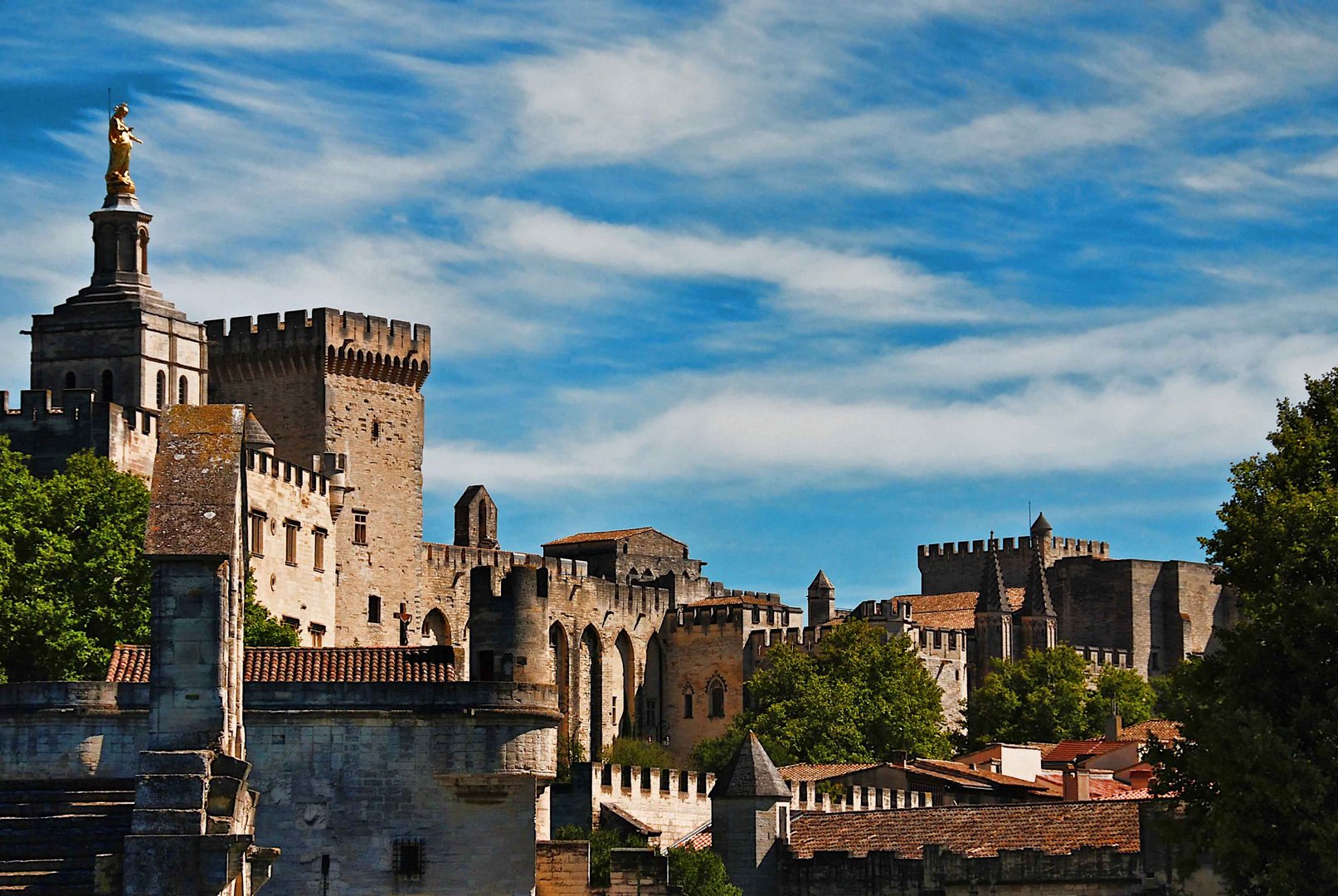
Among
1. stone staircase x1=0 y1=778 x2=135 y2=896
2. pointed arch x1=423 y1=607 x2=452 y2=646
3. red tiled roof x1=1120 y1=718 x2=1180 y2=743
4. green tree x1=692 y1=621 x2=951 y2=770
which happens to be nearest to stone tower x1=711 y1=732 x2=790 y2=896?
stone staircase x1=0 y1=778 x2=135 y2=896

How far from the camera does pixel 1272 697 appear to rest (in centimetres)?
3634

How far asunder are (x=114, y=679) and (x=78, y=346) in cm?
3301

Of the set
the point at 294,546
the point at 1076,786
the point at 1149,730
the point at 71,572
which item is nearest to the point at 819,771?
the point at 1076,786

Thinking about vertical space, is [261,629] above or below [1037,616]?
below

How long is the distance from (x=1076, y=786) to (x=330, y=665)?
88.4 ft

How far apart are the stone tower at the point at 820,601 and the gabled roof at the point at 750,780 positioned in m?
51.3

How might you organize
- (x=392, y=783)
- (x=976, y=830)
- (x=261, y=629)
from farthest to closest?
(x=261, y=629) < (x=976, y=830) < (x=392, y=783)

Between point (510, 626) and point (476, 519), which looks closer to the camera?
point (510, 626)

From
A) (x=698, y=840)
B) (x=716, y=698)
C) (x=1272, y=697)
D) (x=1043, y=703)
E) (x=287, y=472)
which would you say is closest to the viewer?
(x=1272, y=697)

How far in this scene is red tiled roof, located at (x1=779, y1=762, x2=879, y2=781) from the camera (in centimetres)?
7088

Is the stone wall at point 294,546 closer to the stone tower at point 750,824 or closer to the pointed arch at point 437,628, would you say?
the pointed arch at point 437,628

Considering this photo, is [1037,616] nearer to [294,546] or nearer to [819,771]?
[819,771]

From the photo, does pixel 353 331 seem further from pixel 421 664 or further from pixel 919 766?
pixel 421 664

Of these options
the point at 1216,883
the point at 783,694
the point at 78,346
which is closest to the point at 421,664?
the point at 1216,883
